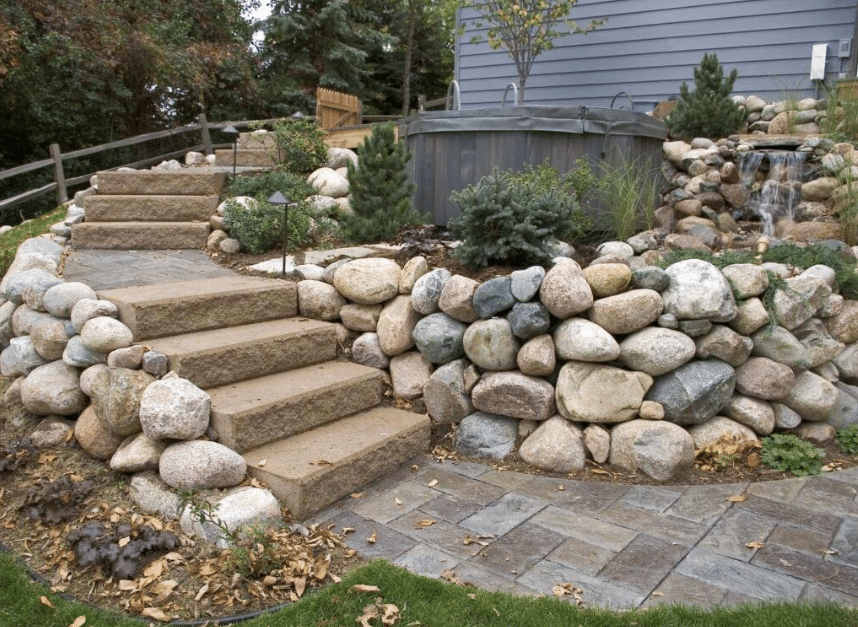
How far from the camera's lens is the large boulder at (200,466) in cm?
335

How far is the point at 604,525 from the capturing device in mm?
3375

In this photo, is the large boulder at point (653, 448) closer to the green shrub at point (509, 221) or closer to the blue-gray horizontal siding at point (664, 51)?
the green shrub at point (509, 221)

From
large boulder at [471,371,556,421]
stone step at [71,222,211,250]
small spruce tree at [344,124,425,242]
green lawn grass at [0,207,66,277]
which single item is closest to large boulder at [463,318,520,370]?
large boulder at [471,371,556,421]

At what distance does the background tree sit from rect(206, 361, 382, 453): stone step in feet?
22.8

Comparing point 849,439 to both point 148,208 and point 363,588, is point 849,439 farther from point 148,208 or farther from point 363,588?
point 148,208

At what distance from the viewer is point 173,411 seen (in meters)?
3.43

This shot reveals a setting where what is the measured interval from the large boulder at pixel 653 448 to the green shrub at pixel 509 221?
1.27 m

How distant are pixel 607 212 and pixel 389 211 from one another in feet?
5.81

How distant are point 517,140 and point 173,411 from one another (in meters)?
3.72

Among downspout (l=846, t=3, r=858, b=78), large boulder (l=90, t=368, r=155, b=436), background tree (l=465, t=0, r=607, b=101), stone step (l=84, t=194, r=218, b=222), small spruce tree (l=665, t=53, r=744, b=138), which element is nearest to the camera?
large boulder (l=90, t=368, r=155, b=436)

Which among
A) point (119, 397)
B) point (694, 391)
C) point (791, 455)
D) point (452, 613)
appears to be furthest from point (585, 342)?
point (119, 397)

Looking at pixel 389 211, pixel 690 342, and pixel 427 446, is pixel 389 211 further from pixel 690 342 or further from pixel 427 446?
pixel 690 342

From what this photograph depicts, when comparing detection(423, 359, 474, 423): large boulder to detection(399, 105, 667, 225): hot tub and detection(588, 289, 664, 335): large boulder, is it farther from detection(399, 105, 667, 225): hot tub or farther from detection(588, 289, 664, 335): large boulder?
detection(399, 105, 667, 225): hot tub

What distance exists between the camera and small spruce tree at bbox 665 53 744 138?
27.5 ft
